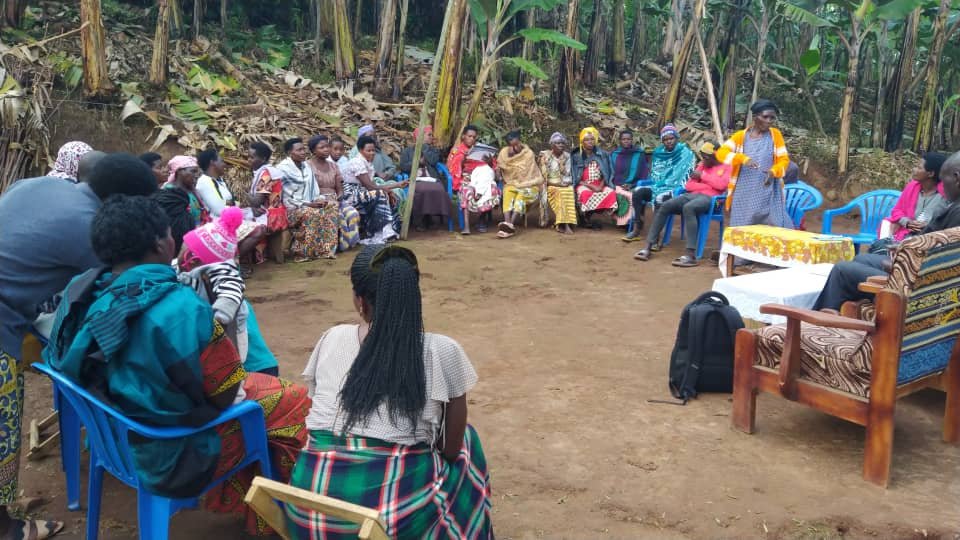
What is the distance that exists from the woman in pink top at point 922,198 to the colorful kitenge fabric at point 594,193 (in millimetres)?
3823


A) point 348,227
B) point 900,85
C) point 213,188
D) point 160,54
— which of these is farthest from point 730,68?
point 213,188

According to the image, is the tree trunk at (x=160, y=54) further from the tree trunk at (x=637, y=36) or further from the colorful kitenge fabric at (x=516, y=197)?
the tree trunk at (x=637, y=36)

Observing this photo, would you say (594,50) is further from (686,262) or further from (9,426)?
(9,426)

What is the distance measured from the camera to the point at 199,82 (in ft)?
33.6

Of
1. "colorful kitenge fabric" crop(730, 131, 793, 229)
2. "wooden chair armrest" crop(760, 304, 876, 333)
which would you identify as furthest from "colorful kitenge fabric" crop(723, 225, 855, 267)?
"wooden chair armrest" crop(760, 304, 876, 333)

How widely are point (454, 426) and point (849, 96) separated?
9.84 meters

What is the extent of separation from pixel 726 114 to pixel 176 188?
9559mm

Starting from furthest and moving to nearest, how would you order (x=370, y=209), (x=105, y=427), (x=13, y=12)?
(x=13, y=12) < (x=370, y=209) < (x=105, y=427)

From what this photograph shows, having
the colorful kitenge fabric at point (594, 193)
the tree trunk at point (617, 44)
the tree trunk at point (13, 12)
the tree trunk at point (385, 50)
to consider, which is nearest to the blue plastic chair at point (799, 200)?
the colorful kitenge fabric at point (594, 193)

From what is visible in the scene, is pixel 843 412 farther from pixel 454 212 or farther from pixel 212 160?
pixel 454 212

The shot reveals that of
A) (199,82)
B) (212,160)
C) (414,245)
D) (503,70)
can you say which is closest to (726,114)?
(503,70)

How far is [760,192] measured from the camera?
7.37 m

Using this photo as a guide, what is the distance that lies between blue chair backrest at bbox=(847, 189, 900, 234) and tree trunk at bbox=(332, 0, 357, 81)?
724 centimetres

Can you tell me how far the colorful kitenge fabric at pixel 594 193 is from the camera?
9.40 m
